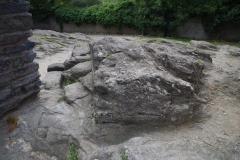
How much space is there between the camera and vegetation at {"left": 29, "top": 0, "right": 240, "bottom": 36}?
15.1m

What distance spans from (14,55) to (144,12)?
627 inches

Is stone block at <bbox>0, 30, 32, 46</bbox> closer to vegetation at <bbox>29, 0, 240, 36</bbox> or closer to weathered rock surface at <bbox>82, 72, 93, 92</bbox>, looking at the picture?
weathered rock surface at <bbox>82, 72, 93, 92</bbox>

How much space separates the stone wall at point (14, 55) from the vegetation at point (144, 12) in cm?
1449

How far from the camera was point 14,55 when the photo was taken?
3.57 m

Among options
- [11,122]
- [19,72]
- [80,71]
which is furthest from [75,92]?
[11,122]

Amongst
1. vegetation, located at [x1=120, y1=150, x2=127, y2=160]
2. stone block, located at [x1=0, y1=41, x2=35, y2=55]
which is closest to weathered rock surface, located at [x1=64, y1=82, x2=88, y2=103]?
stone block, located at [x1=0, y1=41, x2=35, y2=55]

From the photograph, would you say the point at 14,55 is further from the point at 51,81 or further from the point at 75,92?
the point at 51,81

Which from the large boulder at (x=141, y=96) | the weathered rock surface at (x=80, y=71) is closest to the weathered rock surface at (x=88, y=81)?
the weathered rock surface at (x=80, y=71)

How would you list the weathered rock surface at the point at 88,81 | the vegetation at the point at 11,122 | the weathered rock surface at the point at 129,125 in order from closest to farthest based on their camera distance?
the weathered rock surface at the point at 129,125
the vegetation at the point at 11,122
the weathered rock surface at the point at 88,81

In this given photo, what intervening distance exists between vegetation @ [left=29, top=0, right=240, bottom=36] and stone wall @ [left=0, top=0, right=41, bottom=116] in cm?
1449

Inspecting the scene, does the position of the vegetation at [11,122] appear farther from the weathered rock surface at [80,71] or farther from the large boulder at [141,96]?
the weathered rock surface at [80,71]

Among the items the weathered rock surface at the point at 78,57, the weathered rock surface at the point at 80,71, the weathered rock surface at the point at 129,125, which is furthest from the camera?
the weathered rock surface at the point at 78,57

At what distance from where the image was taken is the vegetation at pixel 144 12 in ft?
49.4

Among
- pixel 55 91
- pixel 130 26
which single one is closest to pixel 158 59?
pixel 55 91
